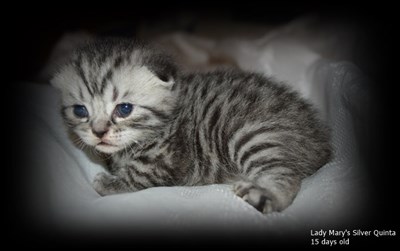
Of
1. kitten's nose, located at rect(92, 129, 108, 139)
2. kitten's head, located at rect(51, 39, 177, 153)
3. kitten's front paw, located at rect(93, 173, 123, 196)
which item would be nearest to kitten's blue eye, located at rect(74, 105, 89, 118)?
kitten's head, located at rect(51, 39, 177, 153)

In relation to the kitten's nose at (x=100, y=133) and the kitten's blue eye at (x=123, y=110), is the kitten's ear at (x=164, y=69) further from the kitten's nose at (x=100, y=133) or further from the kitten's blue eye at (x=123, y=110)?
the kitten's nose at (x=100, y=133)

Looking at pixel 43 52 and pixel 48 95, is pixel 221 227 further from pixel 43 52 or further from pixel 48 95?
pixel 43 52

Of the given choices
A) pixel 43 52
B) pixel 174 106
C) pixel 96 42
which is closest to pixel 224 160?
pixel 174 106

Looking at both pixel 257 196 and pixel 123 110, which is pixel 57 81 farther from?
pixel 257 196

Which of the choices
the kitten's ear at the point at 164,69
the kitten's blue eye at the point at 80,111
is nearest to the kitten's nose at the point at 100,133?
the kitten's blue eye at the point at 80,111

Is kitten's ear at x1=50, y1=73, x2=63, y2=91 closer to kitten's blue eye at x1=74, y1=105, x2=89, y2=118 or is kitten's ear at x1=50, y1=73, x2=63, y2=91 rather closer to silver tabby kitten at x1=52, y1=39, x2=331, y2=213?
silver tabby kitten at x1=52, y1=39, x2=331, y2=213

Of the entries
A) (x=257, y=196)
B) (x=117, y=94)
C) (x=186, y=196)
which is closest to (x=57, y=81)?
(x=117, y=94)
